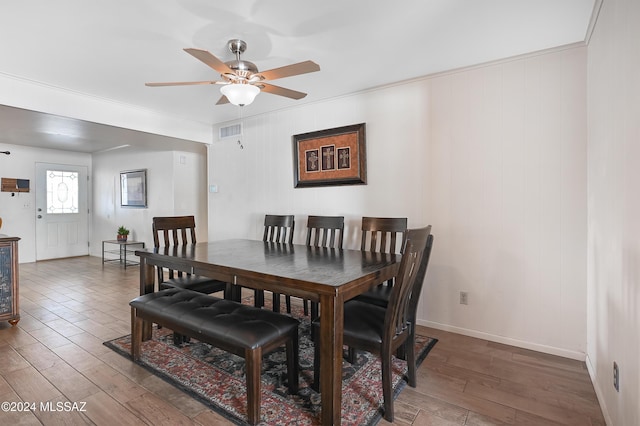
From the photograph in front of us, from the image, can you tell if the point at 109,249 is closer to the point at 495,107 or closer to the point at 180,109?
the point at 180,109

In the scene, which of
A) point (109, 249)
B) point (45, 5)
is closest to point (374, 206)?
point (45, 5)

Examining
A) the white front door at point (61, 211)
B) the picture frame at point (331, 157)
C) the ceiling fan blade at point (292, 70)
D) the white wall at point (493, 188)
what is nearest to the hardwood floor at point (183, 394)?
the white wall at point (493, 188)

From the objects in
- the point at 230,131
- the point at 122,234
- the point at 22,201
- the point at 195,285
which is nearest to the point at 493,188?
the point at 195,285

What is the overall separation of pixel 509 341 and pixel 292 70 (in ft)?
8.83

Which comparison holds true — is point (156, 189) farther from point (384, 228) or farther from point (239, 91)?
point (384, 228)

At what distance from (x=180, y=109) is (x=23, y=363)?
9.87ft

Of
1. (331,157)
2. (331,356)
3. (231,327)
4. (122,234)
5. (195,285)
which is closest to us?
(331,356)

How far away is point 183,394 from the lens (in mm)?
1882

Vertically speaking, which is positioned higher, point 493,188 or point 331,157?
point 331,157

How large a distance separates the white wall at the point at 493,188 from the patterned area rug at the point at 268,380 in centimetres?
72

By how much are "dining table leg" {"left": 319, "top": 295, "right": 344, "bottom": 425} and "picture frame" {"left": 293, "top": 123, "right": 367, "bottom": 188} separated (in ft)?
6.62

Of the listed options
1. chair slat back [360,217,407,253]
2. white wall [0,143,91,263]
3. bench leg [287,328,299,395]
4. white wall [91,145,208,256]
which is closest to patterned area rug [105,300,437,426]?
bench leg [287,328,299,395]

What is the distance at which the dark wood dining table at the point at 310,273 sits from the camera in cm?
152

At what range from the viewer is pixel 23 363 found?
224 cm
